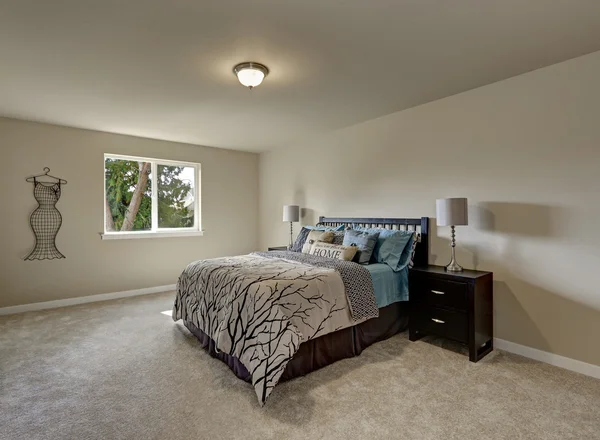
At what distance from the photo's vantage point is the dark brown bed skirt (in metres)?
2.45

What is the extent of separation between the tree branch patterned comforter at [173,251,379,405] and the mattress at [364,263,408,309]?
0.36 ft

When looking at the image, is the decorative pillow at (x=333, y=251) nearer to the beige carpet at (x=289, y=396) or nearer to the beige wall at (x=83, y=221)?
the beige carpet at (x=289, y=396)

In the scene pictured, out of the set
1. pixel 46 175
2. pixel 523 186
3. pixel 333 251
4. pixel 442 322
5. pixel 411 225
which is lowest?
pixel 442 322

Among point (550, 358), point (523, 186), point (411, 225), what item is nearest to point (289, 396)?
point (550, 358)

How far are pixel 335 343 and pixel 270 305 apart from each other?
0.76 m

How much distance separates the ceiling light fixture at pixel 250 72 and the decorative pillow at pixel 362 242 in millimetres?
1865

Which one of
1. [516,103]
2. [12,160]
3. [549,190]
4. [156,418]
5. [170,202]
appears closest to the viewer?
[156,418]

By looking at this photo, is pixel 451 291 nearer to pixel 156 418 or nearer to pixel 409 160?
pixel 409 160

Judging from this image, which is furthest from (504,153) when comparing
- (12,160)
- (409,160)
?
(12,160)

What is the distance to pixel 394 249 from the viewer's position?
10.9ft

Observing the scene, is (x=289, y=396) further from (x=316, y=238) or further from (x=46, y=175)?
(x=46, y=175)

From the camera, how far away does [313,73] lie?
2.77 metres

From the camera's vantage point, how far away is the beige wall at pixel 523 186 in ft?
8.25

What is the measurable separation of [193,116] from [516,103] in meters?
3.36
